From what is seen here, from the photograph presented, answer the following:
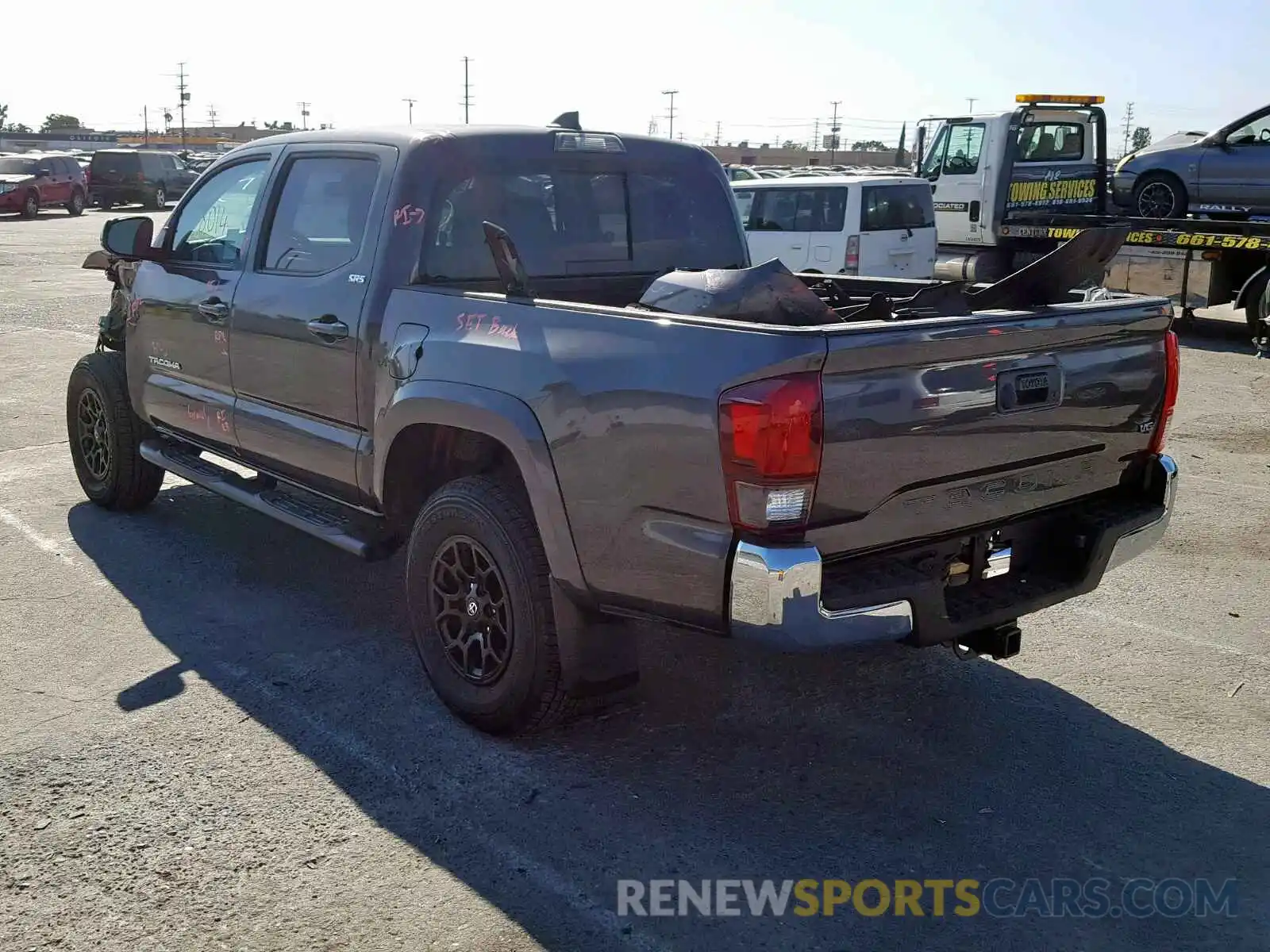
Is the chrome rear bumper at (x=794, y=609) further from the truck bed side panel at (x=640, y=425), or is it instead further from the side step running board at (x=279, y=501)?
the side step running board at (x=279, y=501)

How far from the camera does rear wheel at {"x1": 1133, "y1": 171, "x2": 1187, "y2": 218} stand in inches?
624

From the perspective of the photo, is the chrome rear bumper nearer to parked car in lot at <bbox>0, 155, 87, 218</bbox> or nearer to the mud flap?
the mud flap

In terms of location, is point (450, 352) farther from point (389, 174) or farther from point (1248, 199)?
point (1248, 199)

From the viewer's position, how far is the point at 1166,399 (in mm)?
4031

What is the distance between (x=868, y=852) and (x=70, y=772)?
95.0 inches

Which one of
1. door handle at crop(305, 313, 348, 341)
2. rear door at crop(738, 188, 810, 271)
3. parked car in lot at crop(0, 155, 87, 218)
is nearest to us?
door handle at crop(305, 313, 348, 341)

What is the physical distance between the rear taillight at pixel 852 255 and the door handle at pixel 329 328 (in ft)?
34.5

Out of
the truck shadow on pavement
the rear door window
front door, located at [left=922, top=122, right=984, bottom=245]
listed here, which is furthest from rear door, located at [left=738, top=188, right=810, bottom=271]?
the truck shadow on pavement

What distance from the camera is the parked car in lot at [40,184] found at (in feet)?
110

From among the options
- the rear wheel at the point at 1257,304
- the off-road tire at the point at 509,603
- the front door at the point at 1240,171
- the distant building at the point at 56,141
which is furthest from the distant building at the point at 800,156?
the off-road tire at the point at 509,603

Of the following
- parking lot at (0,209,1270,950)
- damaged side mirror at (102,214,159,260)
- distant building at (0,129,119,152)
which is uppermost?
distant building at (0,129,119,152)

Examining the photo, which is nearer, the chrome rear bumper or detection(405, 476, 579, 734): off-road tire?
the chrome rear bumper

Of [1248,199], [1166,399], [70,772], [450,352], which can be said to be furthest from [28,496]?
[1248,199]

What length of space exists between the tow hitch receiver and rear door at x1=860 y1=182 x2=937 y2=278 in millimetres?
10803
